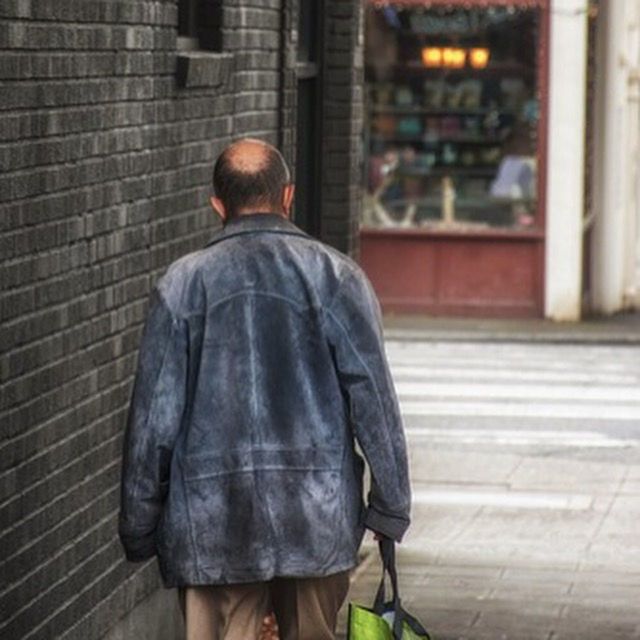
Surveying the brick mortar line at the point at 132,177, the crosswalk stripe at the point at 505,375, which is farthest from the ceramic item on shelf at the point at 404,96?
the brick mortar line at the point at 132,177

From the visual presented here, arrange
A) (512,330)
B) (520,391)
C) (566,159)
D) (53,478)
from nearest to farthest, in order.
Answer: (53,478) → (520,391) → (512,330) → (566,159)

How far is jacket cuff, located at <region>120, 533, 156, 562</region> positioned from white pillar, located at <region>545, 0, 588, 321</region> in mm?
18035

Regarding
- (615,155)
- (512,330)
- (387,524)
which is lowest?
(512,330)

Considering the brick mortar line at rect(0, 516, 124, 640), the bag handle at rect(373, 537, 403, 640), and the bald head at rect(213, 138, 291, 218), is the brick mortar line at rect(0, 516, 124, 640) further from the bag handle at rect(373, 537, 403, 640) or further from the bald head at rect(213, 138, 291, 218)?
the bald head at rect(213, 138, 291, 218)

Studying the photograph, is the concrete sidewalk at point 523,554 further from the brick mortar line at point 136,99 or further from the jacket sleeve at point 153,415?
the jacket sleeve at point 153,415

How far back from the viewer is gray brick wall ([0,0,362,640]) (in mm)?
7262

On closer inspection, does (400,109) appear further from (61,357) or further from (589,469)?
(61,357)

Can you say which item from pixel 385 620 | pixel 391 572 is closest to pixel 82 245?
pixel 391 572

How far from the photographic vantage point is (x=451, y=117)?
82.1ft

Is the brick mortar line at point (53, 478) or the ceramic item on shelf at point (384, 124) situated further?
the ceramic item on shelf at point (384, 124)

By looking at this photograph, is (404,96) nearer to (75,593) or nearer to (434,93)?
(434,93)

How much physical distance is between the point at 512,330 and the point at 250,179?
17237mm

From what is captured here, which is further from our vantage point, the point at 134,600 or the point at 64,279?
the point at 134,600

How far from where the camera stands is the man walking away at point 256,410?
673cm
